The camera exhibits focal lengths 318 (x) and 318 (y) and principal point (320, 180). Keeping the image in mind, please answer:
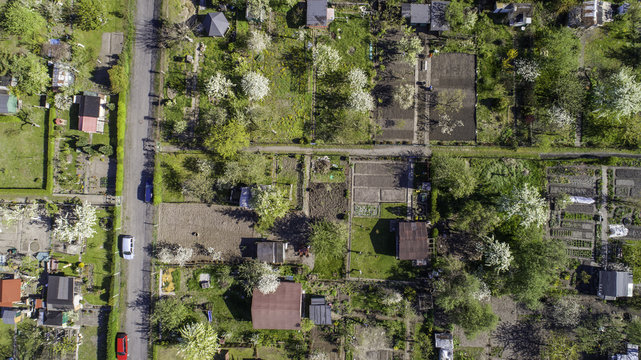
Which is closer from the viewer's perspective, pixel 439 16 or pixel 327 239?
pixel 327 239

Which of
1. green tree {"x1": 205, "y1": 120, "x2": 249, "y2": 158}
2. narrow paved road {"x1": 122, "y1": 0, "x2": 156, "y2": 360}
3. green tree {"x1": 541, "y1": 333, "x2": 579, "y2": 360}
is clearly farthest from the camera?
narrow paved road {"x1": 122, "y1": 0, "x2": 156, "y2": 360}

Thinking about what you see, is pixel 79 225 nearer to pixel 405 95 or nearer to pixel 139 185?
pixel 139 185

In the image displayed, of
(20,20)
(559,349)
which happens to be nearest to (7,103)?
(20,20)

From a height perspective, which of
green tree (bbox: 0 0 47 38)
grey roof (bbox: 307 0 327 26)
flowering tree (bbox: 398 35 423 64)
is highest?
grey roof (bbox: 307 0 327 26)

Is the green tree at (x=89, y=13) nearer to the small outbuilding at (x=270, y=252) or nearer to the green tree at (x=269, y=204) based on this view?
the green tree at (x=269, y=204)

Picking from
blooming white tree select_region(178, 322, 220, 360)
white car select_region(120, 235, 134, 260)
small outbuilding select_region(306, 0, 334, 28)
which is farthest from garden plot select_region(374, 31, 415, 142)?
white car select_region(120, 235, 134, 260)

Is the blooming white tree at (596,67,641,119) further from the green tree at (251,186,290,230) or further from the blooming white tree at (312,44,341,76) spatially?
the green tree at (251,186,290,230)

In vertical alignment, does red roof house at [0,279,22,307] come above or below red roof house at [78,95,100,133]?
below
